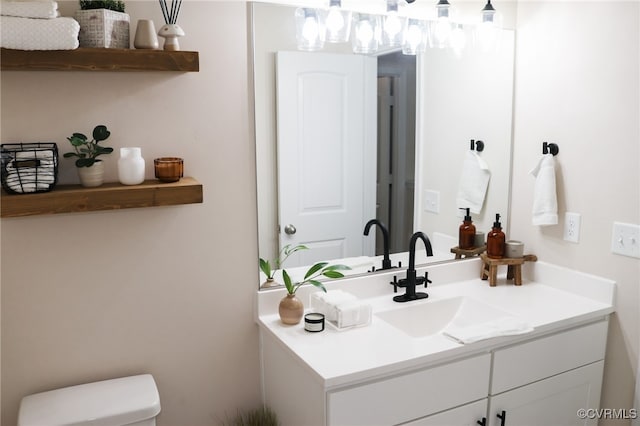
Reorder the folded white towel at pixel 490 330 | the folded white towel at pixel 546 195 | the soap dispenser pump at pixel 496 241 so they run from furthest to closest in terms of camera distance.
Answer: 1. the soap dispenser pump at pixel 496 241
2. the folded white towel at pixel 546 195
3. the folded white towel at pixel 490 330

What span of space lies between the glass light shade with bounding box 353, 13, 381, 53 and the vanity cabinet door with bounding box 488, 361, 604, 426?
4.30ft

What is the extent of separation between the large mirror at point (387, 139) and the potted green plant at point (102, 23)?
44 cm

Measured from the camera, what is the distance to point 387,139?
213 cm

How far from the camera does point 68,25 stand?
1.43 meters

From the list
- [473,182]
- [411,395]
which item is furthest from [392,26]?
[411,395]

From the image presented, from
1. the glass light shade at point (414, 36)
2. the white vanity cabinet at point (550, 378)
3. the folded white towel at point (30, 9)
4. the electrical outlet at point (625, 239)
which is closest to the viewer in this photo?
the folded white towel at point (30, 9)

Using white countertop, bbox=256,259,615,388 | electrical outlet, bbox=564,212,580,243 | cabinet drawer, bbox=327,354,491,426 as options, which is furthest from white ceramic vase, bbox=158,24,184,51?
electrical outlet, bbox=564,212,580,243

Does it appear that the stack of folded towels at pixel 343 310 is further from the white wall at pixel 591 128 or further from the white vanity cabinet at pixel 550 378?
the white wall at pixel 591 128

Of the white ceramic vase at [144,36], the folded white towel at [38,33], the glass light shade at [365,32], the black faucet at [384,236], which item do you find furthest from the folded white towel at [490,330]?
the folded white towel at [38,33]

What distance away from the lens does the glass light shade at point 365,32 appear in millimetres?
1998

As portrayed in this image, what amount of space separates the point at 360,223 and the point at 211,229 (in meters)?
0.59

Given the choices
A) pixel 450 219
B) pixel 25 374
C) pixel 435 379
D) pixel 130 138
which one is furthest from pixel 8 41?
pixel 450 219

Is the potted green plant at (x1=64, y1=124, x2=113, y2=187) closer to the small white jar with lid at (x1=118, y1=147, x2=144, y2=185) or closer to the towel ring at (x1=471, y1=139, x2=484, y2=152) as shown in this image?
the small white jar with lid at (x1=118, y1=147, x2=144, y2=185)

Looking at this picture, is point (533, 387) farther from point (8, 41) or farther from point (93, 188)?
point (8, 41)
